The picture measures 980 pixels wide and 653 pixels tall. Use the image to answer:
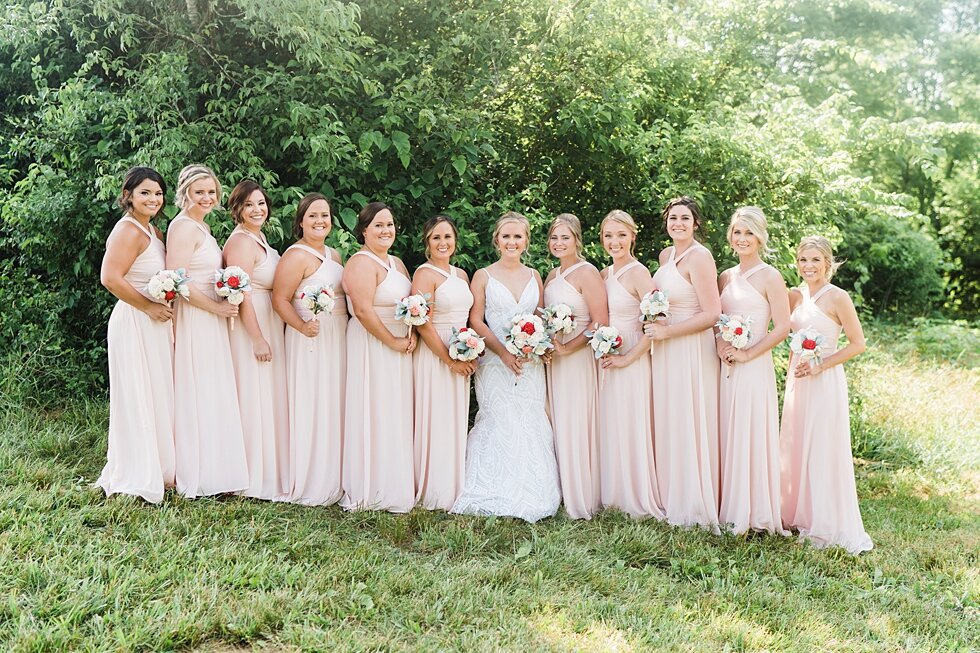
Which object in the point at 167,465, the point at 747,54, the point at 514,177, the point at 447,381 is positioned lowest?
the point at 167,465

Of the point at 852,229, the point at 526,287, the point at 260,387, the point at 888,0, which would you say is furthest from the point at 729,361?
the point at 888,0

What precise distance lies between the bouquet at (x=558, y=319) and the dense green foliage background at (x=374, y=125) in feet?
4.43

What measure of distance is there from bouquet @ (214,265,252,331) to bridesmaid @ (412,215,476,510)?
1.18 m

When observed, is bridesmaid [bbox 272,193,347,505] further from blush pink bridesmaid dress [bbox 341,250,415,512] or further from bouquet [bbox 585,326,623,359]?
bouquet [bbox 585,326,623,359]

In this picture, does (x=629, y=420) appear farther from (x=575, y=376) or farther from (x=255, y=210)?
(x=255, y=210)

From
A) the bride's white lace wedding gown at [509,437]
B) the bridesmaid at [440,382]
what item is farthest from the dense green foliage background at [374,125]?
the bride's white lace wedding gown at [509,437]

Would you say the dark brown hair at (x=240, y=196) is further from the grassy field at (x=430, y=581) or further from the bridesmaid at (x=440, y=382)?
the grassy field at (x=430, y=581)

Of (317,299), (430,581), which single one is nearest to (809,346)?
(430,581)

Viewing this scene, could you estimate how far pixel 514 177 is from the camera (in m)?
8.40

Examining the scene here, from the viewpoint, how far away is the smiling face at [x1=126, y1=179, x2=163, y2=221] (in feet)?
17.9

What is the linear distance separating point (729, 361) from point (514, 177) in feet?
11.1

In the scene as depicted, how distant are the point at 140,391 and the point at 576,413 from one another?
299cm

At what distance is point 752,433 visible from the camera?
5828 millimetres

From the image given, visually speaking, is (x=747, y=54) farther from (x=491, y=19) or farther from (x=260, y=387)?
(x=260, y=387)
